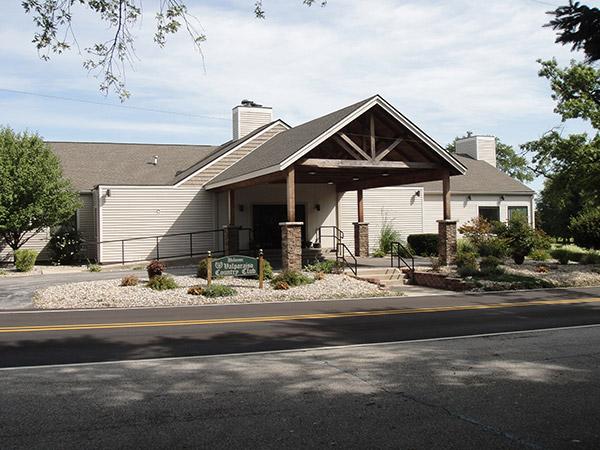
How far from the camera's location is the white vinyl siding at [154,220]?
998 inches

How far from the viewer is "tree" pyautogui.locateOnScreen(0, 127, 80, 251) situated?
23641mm

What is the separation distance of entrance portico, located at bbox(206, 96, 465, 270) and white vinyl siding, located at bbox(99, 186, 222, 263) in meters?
2.56

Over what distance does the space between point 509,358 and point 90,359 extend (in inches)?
222

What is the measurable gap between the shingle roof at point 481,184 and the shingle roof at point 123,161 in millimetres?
12368

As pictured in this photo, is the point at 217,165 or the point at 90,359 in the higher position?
the point at 217,165

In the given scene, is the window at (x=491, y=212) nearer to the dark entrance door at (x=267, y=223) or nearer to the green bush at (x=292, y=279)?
the dark entrance door at (x=267, y=223)

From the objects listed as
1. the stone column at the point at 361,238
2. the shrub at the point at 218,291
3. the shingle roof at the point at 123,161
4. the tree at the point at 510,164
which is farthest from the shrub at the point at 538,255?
the tree at the point at 510,164

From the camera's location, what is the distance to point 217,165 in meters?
27.4

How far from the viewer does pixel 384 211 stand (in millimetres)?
30000

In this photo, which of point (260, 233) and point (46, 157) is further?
point (260, 233)

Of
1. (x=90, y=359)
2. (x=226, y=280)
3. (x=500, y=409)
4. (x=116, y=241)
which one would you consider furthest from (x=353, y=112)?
(x=500, y=409)

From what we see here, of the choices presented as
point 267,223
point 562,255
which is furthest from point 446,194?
point 267,223

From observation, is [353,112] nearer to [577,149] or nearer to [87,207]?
[577,149]

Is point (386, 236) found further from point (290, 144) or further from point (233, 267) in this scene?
point (233, 267)
